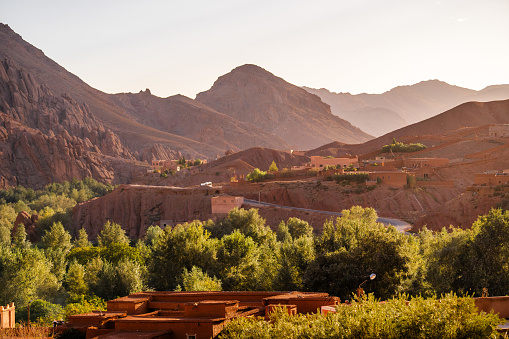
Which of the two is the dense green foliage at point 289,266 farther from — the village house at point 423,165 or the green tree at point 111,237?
the village house at point 423,165

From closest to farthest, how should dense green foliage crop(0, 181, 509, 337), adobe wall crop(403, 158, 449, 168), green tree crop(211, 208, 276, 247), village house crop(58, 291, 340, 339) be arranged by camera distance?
village house crop(58, 291, 340, 339) → dense green foliage crop(0, 181, 509, 337) → green tree crop(211, 208, 276, 247) → adobe wall crop(403, 158, 449, 168)

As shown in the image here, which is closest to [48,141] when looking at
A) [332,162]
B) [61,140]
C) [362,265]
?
[61,140]

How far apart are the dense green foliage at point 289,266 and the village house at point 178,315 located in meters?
6.56

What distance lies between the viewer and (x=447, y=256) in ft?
115

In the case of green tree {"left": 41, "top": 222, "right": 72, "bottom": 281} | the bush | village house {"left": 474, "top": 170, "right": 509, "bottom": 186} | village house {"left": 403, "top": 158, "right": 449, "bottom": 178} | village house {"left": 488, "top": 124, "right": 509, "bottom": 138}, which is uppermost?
village house {"left": 488, "top": 124, "right": 509, "bottom": 138}

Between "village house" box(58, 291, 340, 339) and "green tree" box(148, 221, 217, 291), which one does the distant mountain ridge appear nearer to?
"green tree" box(148, 221, 217, 291)

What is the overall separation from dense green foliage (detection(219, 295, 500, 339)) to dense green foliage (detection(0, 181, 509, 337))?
0.37 m

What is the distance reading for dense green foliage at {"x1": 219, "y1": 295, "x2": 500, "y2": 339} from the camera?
15.2 metres

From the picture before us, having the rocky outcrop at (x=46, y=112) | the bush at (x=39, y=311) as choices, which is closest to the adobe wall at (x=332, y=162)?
the bush at (x=39, y=311)

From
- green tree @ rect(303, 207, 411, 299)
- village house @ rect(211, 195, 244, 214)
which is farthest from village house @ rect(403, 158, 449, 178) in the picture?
green tree @ rect(303, 207, 411, 299)

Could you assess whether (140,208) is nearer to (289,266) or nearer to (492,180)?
(492,180)

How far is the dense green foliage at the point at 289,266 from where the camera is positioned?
33219 mm

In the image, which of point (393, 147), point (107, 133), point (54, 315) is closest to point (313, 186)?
point (393, 147)

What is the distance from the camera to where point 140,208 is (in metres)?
89.6
